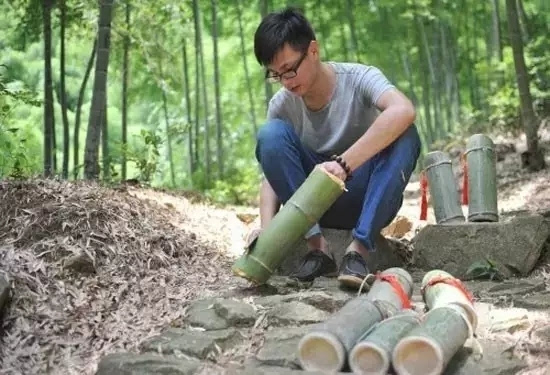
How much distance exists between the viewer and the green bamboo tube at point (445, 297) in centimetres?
198

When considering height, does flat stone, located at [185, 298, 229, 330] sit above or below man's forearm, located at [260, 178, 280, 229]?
below

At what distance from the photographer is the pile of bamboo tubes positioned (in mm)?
1693

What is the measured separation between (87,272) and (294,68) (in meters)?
1.04

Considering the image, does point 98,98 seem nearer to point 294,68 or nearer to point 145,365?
point 294,68

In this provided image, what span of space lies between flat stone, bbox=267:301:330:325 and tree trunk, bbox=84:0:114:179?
239 cm

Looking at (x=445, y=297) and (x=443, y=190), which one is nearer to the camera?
(x=445, y=297)

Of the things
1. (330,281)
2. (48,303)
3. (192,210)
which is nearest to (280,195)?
(330,281)

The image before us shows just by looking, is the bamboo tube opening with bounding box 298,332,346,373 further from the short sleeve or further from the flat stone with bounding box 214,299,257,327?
the short sleeve

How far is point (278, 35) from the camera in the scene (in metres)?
2.50

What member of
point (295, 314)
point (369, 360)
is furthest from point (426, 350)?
point (295, 314)

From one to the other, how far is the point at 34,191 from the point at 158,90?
12.3 metres

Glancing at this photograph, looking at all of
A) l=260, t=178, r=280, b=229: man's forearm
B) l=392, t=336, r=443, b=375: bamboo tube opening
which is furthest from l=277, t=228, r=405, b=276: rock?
l=392, t=336, r=443, b=375: bamboo tube opening

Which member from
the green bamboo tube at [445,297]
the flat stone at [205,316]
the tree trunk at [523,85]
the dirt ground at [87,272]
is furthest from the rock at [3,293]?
the tree trunk at [523,85]

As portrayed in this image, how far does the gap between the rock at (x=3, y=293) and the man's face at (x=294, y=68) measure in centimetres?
115
